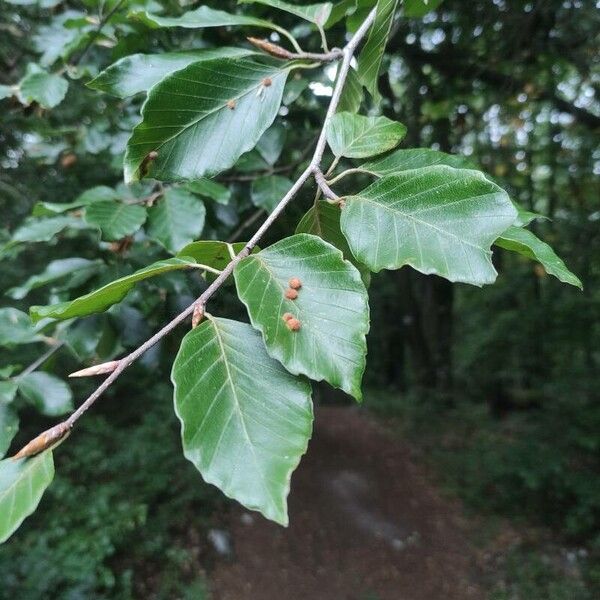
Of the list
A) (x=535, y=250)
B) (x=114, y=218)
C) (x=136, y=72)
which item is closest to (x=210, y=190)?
(x=114, y=218)

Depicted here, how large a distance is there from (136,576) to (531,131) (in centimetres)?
604

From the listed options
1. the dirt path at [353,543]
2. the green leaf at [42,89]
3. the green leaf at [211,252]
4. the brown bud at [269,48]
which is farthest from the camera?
the dirt path at [353,543]

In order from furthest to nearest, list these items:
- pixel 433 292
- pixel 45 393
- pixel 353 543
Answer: pixel 433 292, pixel 353 543, pixel 45 393

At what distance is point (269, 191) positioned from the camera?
1599mm

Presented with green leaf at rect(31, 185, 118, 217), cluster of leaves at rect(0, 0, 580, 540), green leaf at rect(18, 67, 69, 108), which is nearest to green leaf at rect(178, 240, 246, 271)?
cluster of leaves at rect(0, 0, 580, 540)

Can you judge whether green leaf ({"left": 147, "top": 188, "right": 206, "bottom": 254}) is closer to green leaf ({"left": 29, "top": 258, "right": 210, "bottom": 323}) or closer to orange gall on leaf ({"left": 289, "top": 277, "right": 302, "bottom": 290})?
green leaf ({"left": 29, "top": 258, "right": 210, "bottom": 323})

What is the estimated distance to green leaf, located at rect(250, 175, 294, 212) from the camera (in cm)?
157

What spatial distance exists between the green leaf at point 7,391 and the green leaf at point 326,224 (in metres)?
0.83

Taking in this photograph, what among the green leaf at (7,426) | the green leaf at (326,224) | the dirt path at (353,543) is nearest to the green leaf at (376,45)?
the green leaf at (326,224)

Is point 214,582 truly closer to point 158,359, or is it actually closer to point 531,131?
point 158,359

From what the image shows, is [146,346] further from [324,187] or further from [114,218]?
[114,218]

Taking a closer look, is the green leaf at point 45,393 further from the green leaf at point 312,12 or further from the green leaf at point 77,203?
the green leaf at point 312,12

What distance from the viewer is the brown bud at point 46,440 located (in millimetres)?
683

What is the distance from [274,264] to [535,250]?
0.41m
